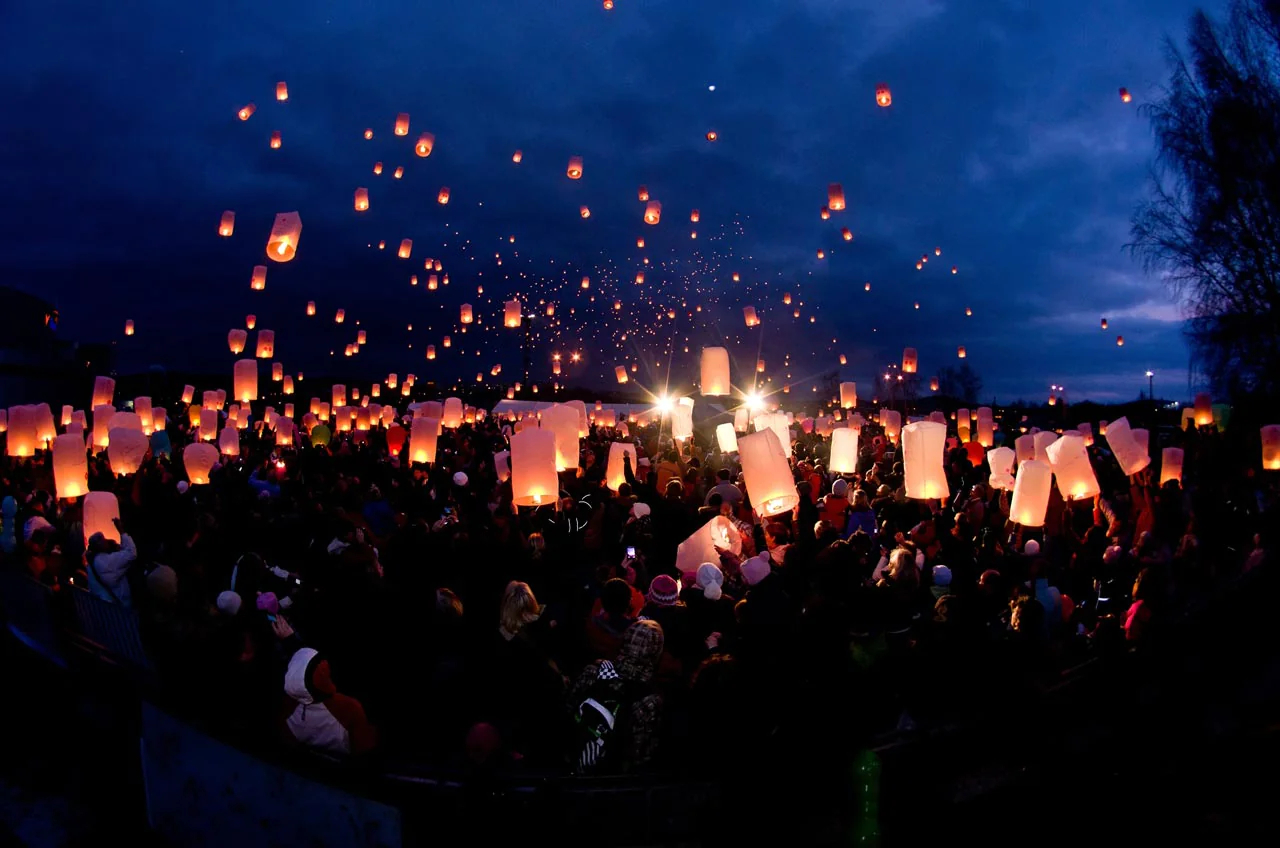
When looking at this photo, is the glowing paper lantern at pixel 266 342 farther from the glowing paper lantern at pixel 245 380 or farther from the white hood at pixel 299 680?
the white hood at pixel 299 680

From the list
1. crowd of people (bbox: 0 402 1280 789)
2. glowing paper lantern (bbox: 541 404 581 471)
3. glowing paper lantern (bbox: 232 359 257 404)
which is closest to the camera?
crowd of people (bbox: 0 402 1280 789)

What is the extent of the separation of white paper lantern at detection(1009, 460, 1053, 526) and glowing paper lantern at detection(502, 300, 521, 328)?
41.8 ft

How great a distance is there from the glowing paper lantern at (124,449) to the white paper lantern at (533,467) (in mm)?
6947

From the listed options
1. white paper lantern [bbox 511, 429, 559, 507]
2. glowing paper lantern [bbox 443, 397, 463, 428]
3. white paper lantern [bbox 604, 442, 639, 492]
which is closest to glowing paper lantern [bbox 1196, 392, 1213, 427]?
white paper lantern [bbox 604, 442, 639, 492]

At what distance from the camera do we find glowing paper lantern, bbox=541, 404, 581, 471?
9.05 meters

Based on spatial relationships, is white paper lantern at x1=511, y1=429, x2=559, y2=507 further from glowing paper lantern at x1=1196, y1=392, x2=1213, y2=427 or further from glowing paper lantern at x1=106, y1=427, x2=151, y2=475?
glowing paper lantern at x1=1196, y1=392, x2=1213, y2=427

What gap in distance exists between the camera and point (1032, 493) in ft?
21.5

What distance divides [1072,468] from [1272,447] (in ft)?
18.5

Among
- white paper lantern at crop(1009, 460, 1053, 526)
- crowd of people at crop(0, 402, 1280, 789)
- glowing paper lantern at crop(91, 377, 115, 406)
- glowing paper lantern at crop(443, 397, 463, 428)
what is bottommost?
crowd of people at crop(0, 402, 1280, 789)

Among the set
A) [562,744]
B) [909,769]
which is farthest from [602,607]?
[909,769]

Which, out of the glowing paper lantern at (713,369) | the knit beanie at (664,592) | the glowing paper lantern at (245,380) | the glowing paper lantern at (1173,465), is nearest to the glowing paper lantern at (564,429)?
the glowing paper lantern at (713,369)

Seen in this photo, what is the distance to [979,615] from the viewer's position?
3678mm

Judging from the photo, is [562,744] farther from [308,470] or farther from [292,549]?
[308,470]

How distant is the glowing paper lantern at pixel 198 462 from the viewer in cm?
1008
